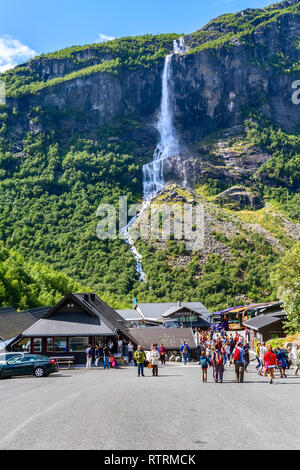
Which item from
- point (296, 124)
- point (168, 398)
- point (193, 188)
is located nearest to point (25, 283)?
point (168, 398)

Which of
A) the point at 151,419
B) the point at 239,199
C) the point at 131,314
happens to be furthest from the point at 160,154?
the point at 151,419

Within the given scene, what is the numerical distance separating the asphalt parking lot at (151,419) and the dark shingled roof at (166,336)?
28570 mm

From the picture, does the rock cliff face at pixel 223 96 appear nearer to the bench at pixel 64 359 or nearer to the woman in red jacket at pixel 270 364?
the bench at pixel 64 359

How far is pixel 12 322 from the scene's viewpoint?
44156 millimetres

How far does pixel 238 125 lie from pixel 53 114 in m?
73.2

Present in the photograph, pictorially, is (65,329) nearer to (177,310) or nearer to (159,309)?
(177,310)

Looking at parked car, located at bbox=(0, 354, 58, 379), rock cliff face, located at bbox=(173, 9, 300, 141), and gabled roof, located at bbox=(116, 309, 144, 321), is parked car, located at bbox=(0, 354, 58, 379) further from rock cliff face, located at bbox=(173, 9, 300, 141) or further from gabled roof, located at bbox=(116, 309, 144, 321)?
rock cliff face, located at bbox=(173, 9, 300, 141)

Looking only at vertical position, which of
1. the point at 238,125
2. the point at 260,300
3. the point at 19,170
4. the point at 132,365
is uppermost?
the point at 238,125

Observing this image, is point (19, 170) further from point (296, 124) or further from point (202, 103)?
point (296, 124)

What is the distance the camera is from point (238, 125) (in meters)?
190

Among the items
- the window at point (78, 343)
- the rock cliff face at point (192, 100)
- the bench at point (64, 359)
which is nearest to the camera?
the bench at point (64, 359)

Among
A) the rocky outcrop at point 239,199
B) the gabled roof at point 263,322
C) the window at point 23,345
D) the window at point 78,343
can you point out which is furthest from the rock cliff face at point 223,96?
the window at point 78,343

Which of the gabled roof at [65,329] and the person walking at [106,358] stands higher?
the gabled roof at [65,329]

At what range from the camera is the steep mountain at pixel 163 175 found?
119 metres
